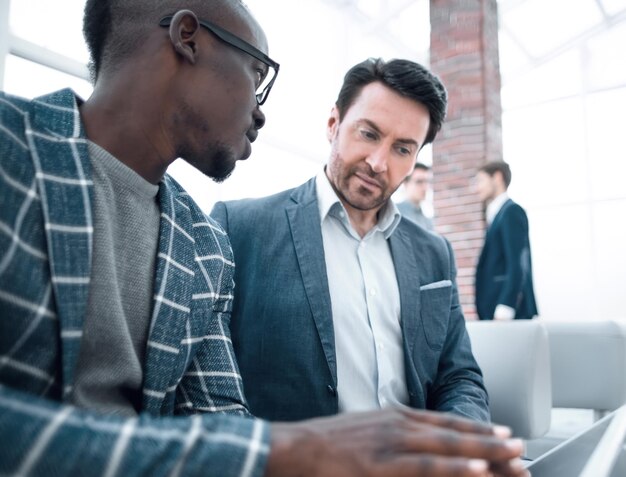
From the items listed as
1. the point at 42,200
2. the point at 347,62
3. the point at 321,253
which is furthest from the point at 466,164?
the point at 42,200

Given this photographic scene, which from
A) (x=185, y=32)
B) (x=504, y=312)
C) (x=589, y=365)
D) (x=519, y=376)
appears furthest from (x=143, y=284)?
(x=504, y=312)

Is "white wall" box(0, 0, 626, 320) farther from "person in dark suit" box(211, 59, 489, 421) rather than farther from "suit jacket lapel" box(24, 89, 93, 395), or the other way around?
"suit jacket lapel" box(24, 89, 93, 395)

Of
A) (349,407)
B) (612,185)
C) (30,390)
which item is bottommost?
(349,407)

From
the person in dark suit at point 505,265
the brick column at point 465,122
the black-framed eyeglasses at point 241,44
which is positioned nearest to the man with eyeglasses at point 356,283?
the black-framed eyeglasses at point 241,44

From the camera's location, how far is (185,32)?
1.01m

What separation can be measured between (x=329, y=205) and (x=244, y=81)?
0.61 metres

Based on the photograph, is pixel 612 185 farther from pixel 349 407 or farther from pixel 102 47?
pixel 102 47

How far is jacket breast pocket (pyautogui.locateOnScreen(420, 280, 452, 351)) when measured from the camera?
1527 mm

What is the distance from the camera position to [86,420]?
1.73 feet

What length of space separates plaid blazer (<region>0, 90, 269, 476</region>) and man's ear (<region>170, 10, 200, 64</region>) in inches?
8.7

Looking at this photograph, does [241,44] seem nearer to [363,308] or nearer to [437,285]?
[363,308]

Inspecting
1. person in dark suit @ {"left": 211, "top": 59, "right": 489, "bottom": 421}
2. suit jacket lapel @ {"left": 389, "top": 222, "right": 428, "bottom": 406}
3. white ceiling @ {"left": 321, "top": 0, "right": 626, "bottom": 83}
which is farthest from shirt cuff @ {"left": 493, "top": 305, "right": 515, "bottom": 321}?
white ceiling @ {"left": 321, "top": 0, "right": 626, "bottom": 83}

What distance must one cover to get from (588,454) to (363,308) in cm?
73

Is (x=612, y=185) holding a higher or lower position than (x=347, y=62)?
lower
